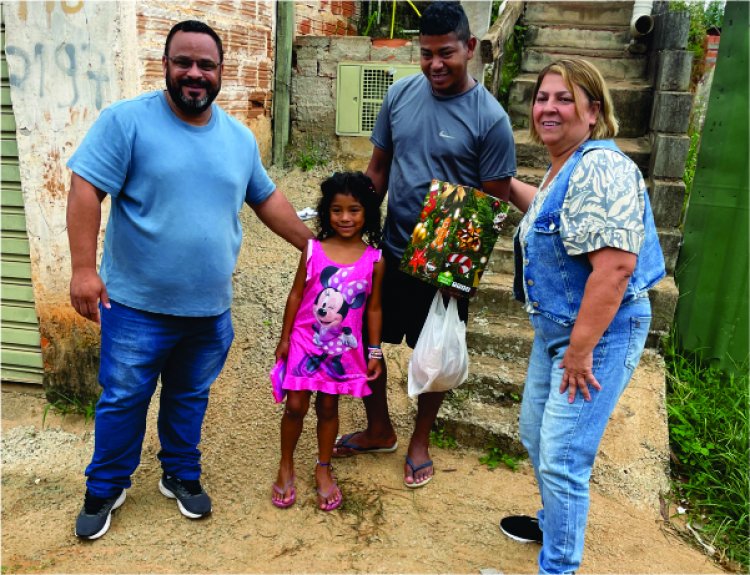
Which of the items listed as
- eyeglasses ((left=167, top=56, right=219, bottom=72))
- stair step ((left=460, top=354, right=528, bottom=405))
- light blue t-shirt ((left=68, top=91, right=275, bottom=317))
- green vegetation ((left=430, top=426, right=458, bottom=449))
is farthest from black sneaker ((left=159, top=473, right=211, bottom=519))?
eyeglasses ((left=167, top=56, right=219, bottom=72))

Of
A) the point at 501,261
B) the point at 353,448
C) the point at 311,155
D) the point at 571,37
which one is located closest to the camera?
the point at 353,448

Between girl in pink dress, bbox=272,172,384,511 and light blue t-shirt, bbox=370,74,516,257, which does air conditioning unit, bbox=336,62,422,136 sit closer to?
light blue t-shirt, bbox=370,74,516,257

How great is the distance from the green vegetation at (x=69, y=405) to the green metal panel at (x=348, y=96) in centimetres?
368

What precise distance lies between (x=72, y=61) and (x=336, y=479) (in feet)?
8.50

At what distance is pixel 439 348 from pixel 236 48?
364 cm

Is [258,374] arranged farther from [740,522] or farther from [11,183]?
[740,522]

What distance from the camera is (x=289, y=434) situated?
2.87m

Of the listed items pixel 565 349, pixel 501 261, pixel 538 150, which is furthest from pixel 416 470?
pixel 538 150

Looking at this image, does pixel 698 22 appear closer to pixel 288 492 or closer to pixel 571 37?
pixel 571 37

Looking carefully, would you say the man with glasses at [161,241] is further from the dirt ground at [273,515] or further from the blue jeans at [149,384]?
the dirt ground at [273,515]

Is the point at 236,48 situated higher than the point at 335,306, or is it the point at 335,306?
the point at 236,48

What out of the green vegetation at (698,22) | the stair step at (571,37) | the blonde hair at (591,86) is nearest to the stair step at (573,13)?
the stair step at (571,37)

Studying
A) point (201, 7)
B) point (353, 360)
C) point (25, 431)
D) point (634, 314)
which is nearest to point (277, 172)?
point (201, 7)

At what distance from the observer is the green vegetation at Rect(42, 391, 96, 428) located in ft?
12.4
